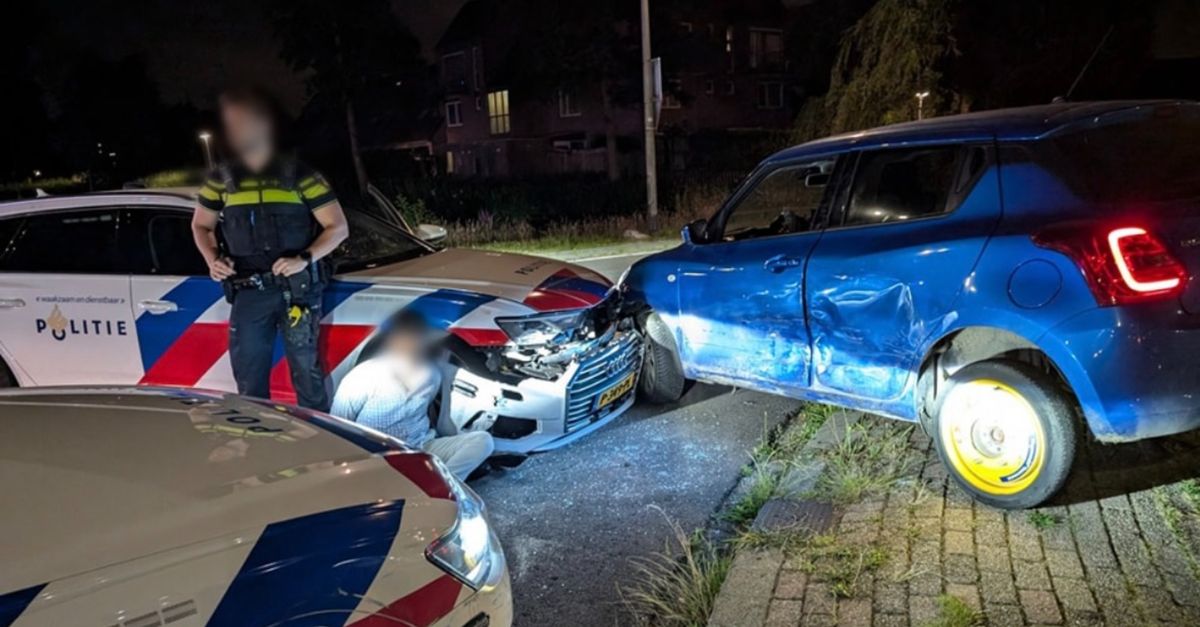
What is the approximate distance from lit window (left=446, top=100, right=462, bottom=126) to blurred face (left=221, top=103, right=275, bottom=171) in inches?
1714

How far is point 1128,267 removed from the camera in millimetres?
3285

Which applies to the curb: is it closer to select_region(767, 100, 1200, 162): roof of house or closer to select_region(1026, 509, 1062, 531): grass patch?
select_region(1026, 509, 1062, 531): grass patch

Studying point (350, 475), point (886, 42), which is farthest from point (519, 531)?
point (886, 42)

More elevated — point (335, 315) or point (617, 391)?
point (335, 315)

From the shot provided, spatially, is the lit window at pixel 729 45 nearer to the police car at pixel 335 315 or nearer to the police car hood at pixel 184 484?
the police car at pixel 335 315

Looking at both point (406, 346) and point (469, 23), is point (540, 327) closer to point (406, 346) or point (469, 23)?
point (406, 346)

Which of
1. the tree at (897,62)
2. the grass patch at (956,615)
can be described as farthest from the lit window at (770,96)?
the grass patch at (956,615)

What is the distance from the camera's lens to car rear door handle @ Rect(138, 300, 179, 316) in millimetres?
4680

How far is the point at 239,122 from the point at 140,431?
2297 mm

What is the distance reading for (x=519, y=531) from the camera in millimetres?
3994

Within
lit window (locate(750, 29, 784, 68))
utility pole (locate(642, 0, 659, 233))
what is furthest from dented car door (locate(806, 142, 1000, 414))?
lit window (locate(750, 29, 784, 68))

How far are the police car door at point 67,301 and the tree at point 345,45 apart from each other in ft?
104

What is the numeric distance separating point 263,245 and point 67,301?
53.9 inches

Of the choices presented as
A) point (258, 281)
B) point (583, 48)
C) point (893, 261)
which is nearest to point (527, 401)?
point (258, 281)
